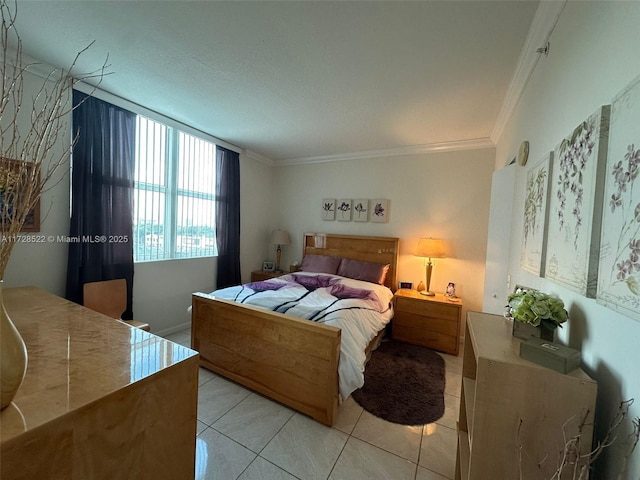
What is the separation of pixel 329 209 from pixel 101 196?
2686mm

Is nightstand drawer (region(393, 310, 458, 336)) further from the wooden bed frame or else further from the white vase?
the white vase

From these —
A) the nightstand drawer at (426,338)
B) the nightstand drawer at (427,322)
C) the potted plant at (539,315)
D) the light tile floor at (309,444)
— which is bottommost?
the light tile floor at (309,444)

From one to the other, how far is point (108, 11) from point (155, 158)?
1.57m

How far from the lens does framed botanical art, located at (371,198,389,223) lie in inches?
141

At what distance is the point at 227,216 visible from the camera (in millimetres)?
3646

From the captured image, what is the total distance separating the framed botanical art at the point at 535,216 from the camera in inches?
49.9

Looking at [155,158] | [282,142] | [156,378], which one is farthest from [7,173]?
[282,142]

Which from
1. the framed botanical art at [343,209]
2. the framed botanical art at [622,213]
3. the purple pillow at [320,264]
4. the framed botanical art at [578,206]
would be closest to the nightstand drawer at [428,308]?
the purple pillow at [320,264]

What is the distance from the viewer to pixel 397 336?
10.2ft

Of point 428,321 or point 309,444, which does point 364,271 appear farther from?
point 309,444

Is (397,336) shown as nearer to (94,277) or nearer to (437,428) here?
(437,428)

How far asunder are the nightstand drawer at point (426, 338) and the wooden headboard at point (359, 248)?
0.57 meters

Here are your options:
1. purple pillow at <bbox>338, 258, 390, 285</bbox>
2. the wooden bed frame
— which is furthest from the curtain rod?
purple pillow at <bbox>338, 258, 390, 285</bbox>

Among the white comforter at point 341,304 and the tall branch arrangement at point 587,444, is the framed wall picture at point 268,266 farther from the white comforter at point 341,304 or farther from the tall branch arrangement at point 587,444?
the tall branch arrangement at point 587,444
